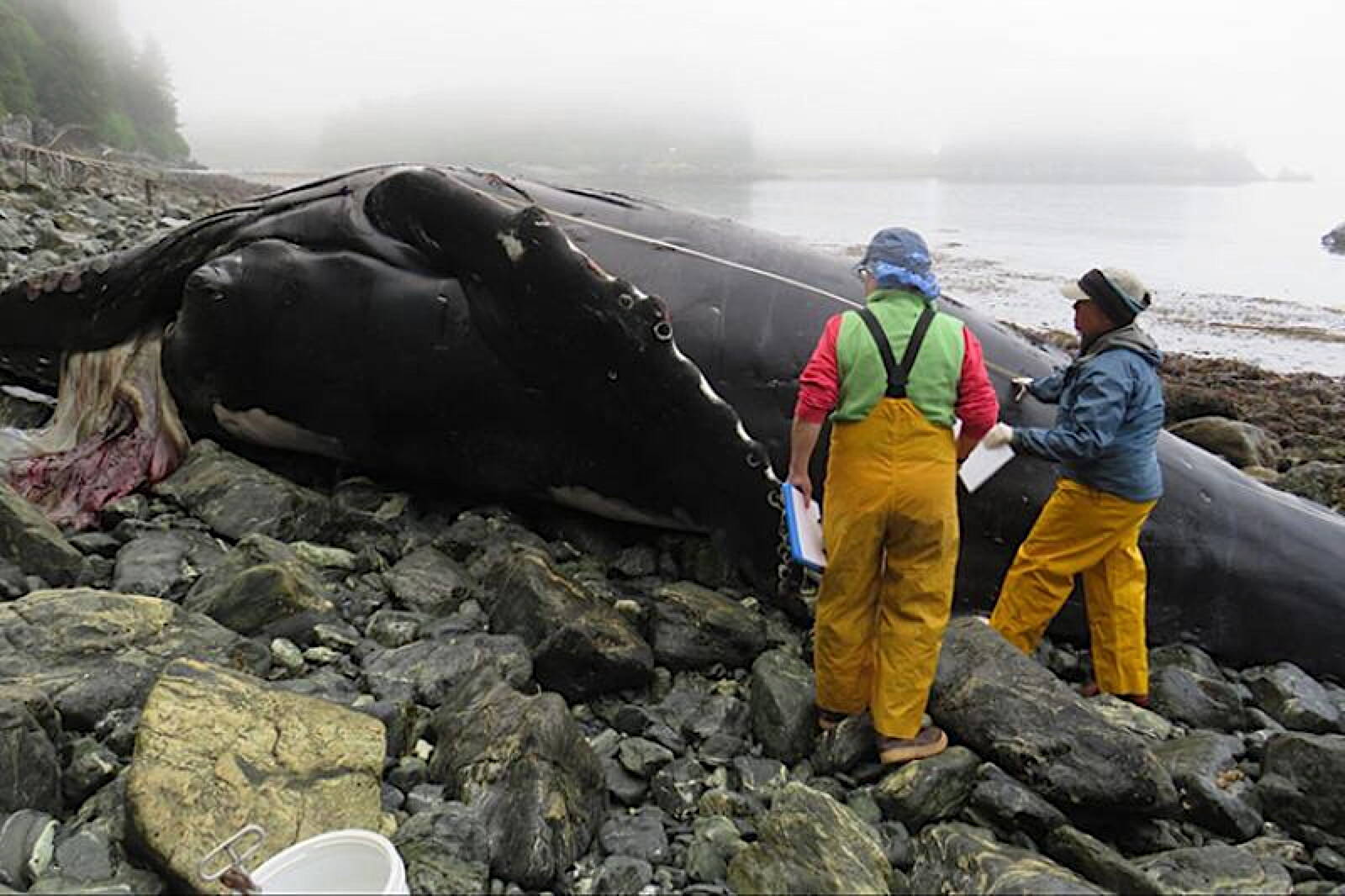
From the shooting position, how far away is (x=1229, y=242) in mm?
49656

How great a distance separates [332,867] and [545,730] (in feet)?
3.66

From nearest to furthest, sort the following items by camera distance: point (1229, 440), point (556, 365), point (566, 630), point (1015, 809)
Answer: point (1015, 809), point (566, 630), point (556, 365), point (1229, 440)

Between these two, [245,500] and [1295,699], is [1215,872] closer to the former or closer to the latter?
[1295,699]

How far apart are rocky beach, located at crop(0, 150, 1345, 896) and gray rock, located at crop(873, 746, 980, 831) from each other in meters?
0.01

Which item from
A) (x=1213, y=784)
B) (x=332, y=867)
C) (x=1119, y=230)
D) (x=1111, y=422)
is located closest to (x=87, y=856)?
(x=332, y=867)

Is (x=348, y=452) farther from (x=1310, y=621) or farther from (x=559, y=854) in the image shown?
(x=1310, y=621)

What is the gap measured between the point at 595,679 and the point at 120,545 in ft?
9.86

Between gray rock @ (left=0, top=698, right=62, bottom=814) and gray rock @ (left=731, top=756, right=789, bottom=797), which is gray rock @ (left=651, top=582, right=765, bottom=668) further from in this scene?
gray rock @ (left=0, top=698, right=62, bottom=814)

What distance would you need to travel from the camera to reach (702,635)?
559 cm

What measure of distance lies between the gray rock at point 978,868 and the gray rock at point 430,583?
2826 mm

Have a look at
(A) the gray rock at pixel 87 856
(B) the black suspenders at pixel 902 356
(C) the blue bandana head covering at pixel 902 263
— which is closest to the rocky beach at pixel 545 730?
(A) the gray rock at pixel 87 856

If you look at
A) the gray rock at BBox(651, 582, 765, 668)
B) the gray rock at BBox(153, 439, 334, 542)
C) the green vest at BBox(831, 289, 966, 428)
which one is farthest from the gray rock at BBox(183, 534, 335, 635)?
the green vest at BBox(831, 289, 966, 428)

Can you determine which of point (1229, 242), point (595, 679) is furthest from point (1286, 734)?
point (1229, 242)

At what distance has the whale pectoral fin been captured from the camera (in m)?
5.62
